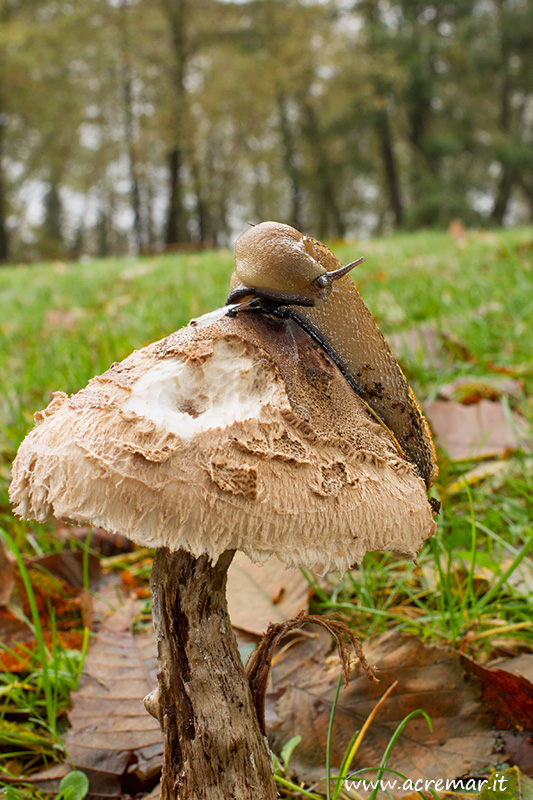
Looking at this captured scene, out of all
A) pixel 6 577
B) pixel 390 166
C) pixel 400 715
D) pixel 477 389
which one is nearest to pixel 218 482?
pixel 400 715

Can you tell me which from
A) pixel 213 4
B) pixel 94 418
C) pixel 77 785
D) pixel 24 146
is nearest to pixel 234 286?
pixel 94 418

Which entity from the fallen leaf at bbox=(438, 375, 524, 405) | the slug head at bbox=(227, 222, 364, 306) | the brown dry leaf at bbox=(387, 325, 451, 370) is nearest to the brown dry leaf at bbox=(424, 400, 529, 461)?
the fallen leaf at bbox=(438, 375, 524, 405)

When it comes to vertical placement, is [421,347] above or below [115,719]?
above

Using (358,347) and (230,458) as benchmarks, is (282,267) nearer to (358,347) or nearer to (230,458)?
(358,347)

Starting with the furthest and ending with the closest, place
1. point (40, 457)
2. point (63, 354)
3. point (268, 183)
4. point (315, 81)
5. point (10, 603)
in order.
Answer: point (268, 183) < point (315, 81) < point (63, 354) < point (10, 603) < point (40, 457)

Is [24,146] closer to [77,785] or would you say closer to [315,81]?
[315,81]
